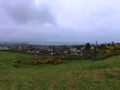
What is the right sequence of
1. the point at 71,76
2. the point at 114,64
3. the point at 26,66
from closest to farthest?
1. the point at 71,76
2. the point at 114,64
3. the point at 26,66

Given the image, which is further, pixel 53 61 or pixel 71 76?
pixel 53 61

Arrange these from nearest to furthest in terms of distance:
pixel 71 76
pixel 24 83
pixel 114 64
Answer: pixel 24 83, pixel 71 76, pixel 114 64

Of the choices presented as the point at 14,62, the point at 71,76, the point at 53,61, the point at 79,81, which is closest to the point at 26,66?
the point at 14,62

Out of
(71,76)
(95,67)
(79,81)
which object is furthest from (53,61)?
(79,81)

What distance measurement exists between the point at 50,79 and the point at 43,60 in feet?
42.4

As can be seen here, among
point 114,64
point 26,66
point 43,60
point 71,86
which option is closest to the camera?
point 71,86

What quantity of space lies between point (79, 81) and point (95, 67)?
745 cm

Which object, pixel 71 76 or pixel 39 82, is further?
pixel 71 76

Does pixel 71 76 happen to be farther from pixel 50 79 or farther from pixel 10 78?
pixel 10 78

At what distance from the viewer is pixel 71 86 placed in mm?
19328

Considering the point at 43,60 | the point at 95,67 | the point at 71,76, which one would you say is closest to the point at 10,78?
the point at 71,76

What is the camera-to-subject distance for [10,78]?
23.0m

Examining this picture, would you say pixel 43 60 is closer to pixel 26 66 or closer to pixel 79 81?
pixel 26 66

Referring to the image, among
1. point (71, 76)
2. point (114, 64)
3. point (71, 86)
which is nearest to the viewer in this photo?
point (71, 86)
